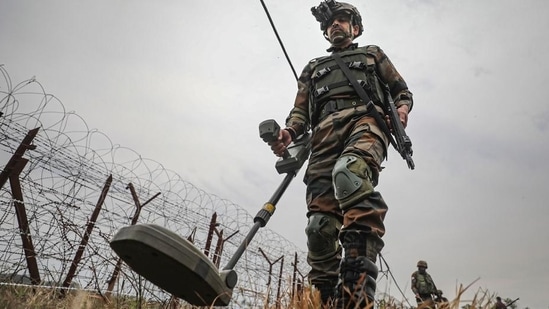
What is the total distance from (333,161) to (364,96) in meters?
0.50

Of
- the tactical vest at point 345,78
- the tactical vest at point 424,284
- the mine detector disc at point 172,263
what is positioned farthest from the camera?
the tactical vest at point 424,284

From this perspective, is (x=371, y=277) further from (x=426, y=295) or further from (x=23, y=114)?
(x=426, y=295)

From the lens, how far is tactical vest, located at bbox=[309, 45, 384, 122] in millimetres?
2744

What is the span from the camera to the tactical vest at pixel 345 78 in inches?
108

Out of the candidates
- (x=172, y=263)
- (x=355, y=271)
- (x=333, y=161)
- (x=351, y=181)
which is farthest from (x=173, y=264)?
(x=333, y=161)

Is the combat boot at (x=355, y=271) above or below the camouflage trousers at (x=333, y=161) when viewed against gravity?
below

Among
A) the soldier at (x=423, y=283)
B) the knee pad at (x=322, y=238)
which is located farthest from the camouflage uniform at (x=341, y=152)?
the soldier at (x=423, y=283)

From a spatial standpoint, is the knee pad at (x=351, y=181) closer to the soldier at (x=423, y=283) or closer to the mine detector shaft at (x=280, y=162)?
the mine detector shaft at (x=280, y=162)

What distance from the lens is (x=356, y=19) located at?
3.28 meters

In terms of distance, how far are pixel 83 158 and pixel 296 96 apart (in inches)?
95.4

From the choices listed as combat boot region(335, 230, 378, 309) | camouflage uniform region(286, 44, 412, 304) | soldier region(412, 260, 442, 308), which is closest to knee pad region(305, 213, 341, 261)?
camouflage uniform region(286, 44, 412, 304)

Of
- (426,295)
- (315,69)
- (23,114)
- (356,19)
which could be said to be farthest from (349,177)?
(426,295)

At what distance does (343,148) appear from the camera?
8.59ft

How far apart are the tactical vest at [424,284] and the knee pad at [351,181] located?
10535mm
